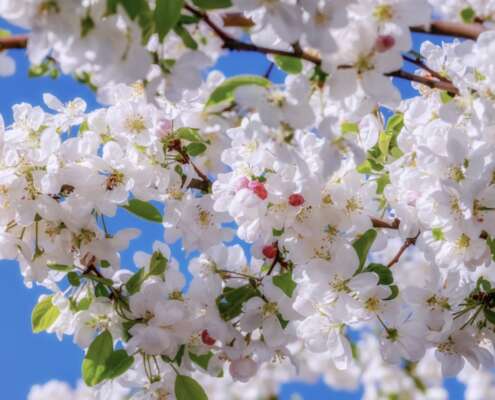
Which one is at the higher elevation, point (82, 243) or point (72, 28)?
point (72, 28)

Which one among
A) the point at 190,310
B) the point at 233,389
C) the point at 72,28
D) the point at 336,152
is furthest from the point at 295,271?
the point at 233,389

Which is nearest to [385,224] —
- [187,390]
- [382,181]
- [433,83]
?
[382,181]

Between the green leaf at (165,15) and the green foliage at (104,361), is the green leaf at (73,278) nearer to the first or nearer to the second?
the green foliage at (104,361)

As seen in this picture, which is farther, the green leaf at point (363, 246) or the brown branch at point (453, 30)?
the green leaf at point (363, 246)

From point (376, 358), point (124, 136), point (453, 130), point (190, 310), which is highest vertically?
point (453, 130)

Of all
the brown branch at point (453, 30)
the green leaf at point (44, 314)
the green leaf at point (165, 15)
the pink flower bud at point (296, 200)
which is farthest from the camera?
the green leaf at point (44, 314)

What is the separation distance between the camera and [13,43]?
1.58 m

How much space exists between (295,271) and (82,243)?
526 mm

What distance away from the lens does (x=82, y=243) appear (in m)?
1.97

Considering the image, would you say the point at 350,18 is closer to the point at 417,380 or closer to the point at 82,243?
the point at 82,243

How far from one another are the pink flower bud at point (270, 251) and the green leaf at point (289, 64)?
595 millimetres

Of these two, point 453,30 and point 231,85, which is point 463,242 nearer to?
point 453,30

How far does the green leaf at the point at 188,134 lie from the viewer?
2010 mm

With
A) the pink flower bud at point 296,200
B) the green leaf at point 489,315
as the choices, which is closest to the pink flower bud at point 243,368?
the pink flower bud at point 296,200
